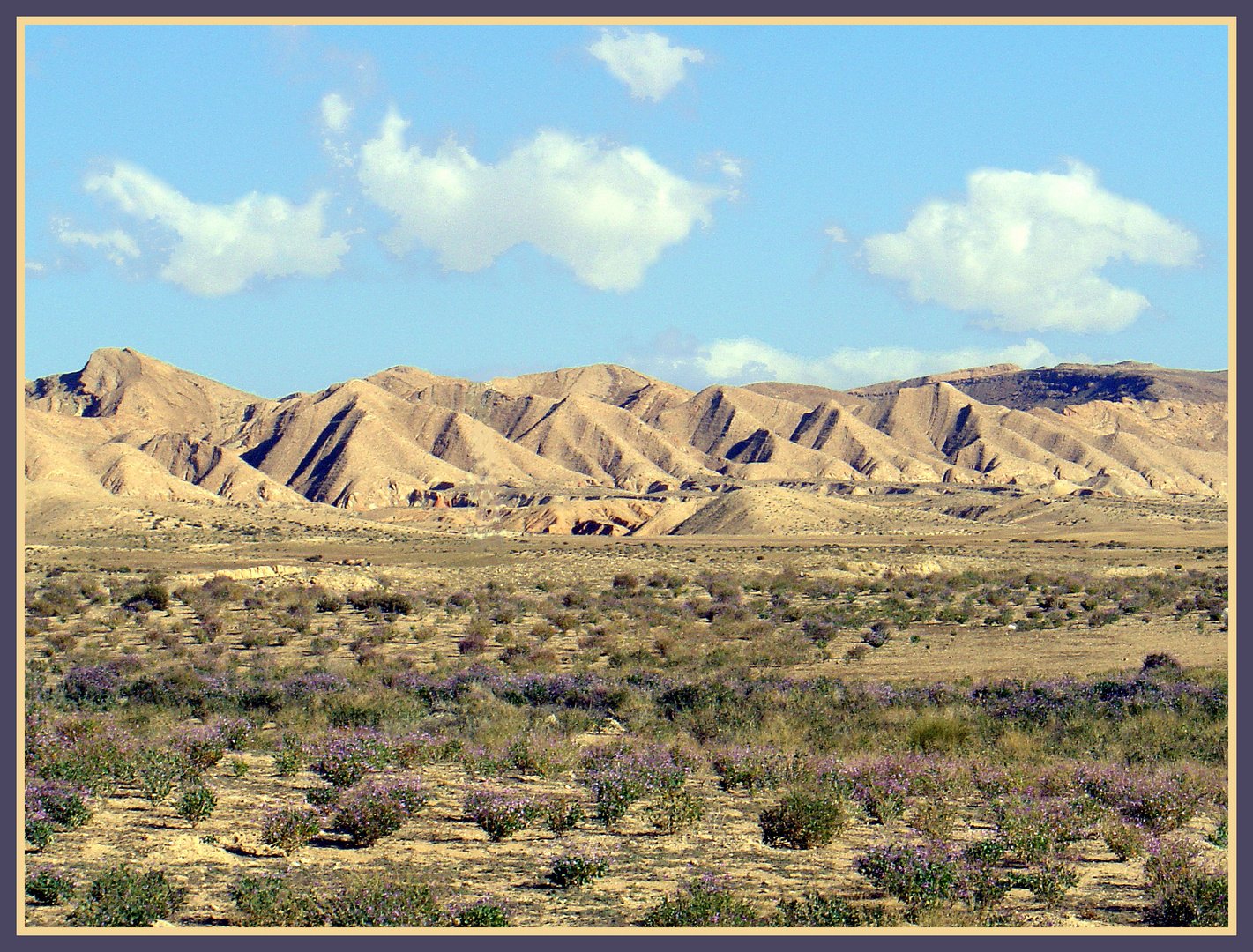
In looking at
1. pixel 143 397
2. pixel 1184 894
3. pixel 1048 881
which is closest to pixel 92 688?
pixel 1048 881

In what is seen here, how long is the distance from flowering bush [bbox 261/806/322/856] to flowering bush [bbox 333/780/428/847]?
292 mm

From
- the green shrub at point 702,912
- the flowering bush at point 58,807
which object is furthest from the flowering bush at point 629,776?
the flowering bush at point 58,807

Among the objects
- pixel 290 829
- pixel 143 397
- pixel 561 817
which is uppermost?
pixel 143 397

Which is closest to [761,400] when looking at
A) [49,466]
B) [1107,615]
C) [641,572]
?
[49,466]

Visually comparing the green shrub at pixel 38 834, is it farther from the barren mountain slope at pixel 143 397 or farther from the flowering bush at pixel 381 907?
the barren mountain slope at pixel 143 397

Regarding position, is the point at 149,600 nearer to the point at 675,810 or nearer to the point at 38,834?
the point at 38,834

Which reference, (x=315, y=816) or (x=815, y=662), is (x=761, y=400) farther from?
(x=315, y=816)

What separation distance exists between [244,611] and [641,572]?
19614 millimetres

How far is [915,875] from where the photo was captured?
772 centimetres

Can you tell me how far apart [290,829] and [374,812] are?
73cm

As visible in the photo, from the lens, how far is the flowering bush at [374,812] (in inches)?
366

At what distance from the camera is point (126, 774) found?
36.5ft

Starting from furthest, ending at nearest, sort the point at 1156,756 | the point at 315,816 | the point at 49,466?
the point at 49,466 < the point at 1156,756 < the point at 315,816

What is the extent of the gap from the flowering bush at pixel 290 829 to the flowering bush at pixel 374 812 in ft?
0.96
